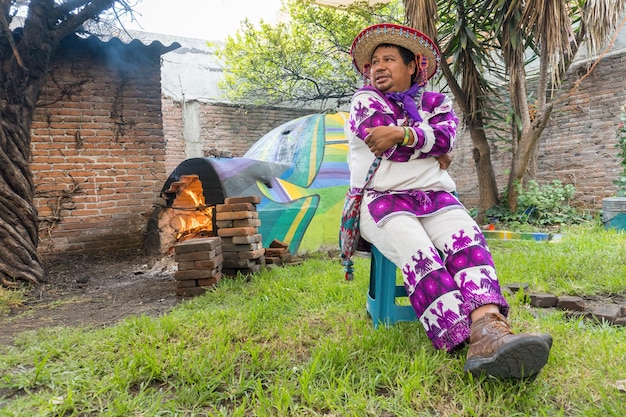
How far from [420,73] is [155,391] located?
2.10 metres

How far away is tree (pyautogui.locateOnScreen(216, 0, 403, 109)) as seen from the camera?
10.6 metres

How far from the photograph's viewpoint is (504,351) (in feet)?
4.79

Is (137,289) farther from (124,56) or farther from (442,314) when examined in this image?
(124,56)

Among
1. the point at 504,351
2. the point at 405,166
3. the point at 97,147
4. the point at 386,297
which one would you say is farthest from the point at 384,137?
the point at 97,147

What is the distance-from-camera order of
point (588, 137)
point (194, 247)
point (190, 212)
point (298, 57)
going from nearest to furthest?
point (194, 247)
point (190, 212)
point (588, 137)
point (298, 57)

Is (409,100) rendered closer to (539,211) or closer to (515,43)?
(515,43)

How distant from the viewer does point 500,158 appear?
890 cm

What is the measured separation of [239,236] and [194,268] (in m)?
0.59

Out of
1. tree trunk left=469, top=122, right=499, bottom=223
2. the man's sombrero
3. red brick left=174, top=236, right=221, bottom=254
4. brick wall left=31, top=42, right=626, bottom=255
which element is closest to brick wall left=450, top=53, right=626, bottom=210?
brick wall left=31, top=42, right=626, bottom=255

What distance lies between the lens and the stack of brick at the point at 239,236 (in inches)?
156

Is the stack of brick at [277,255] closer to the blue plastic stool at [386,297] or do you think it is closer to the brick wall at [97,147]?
the brick wall at [97,147]

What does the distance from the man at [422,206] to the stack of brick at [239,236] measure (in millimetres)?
2031

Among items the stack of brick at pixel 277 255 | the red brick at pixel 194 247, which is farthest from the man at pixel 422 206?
the stack of brick at pixel 277 255

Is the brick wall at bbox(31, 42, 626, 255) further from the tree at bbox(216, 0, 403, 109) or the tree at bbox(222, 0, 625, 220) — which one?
the tree at bbox(216, 0, 403, 109)
